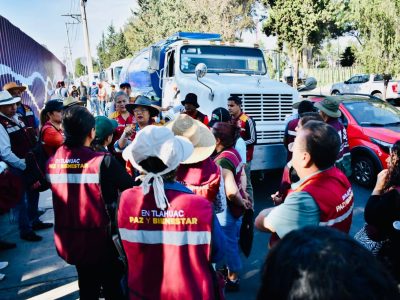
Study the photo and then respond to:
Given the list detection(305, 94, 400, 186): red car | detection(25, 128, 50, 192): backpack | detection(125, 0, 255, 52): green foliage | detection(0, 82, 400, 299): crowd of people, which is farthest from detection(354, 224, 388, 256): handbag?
detection(125, 0, 255, 52): green foliage

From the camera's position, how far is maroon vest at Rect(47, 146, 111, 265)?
2.40 metres

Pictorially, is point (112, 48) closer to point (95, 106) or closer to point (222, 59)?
point (95, 106)

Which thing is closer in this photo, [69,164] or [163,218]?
[163,218]

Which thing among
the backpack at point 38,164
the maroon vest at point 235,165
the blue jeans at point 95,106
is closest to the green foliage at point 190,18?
the blue jeans at point 95,106

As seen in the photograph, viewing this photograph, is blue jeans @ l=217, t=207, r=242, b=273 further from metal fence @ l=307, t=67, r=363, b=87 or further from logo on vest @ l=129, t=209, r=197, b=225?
metal fence @ l=307, t=67, r=363, b=87

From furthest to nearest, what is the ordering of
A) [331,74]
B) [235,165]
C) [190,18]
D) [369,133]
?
[331,74] < [190,18] < [369,133] < [235,165]

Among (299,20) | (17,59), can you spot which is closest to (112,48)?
(299,20)

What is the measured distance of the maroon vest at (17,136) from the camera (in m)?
4.48

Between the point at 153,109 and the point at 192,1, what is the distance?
26051mm

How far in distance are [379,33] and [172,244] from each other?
49.2 ft

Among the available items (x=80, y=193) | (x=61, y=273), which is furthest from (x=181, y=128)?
(x=61, y=273)

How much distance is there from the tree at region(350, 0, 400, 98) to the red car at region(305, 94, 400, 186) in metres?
7.98

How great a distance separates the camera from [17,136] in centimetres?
462

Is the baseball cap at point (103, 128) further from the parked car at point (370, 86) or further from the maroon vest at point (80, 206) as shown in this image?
the parked car at point (370, 86)
